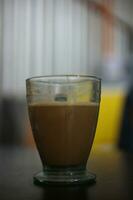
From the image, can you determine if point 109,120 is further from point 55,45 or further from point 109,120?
point 55,45

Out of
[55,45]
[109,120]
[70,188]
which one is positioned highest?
[55,45]

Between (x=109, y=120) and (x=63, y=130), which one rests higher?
(x=63, y=130)

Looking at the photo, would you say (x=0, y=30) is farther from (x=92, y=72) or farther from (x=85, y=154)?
(x=85, y=154)

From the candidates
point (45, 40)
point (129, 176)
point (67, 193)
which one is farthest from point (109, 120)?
point (45, 40)

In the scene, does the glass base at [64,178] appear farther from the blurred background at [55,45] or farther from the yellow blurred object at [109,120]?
the blurred background at [55,45]

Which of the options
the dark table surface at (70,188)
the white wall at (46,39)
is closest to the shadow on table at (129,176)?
the dark table surface at (70,188)
